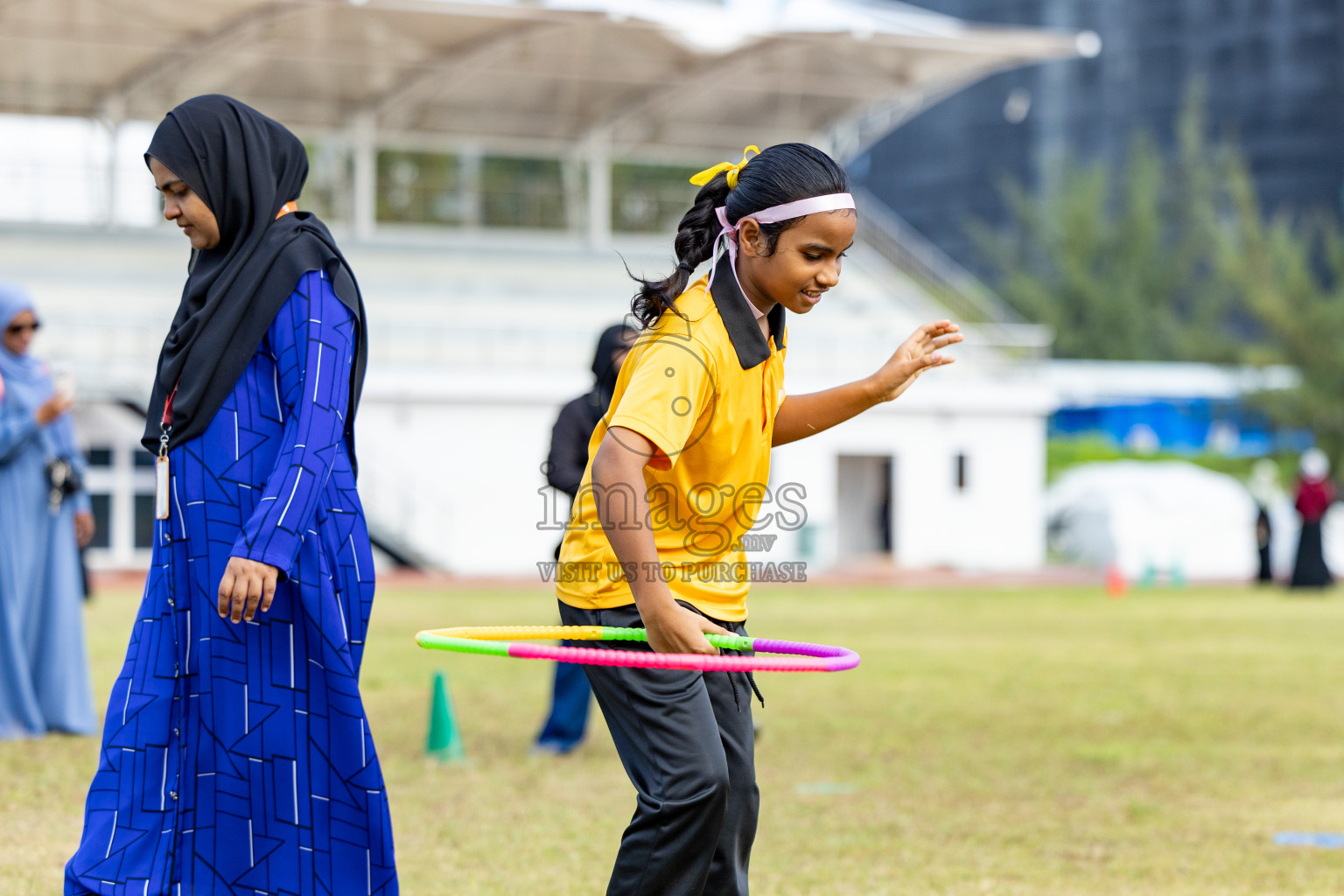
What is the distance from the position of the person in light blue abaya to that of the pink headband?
4763mm

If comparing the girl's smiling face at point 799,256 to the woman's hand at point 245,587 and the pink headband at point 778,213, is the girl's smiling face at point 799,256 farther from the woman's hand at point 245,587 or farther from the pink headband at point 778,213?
the woman's hand at point 245,587

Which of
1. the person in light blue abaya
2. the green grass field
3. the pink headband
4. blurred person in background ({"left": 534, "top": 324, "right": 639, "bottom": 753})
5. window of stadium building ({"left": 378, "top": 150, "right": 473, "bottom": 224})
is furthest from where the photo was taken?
window of stadium building ({"left": 378, "top": 150, "right": 473, "bottom": 224})

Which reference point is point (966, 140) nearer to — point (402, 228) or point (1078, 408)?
point (1078, 408)

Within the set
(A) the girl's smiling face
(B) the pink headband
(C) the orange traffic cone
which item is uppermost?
(B) the pink headband

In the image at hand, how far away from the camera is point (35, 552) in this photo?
24.9ft

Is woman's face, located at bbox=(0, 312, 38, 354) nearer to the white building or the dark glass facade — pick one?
the white building

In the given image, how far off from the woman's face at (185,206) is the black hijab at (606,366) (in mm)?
2954

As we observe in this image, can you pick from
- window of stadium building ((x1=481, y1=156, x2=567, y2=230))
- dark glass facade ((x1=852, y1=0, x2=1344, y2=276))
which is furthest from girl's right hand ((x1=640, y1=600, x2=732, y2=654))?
dark glass facade ((x1=852, y1=0, x2=1344, y2=276))

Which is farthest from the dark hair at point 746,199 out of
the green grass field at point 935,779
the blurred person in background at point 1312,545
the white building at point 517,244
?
the white building at point 517,244

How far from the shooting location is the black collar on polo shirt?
11.4 ft

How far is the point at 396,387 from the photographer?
26.0 meters

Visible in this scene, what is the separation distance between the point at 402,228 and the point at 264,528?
100 feet

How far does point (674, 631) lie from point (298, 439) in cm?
104

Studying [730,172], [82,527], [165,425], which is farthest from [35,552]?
[730,172]
